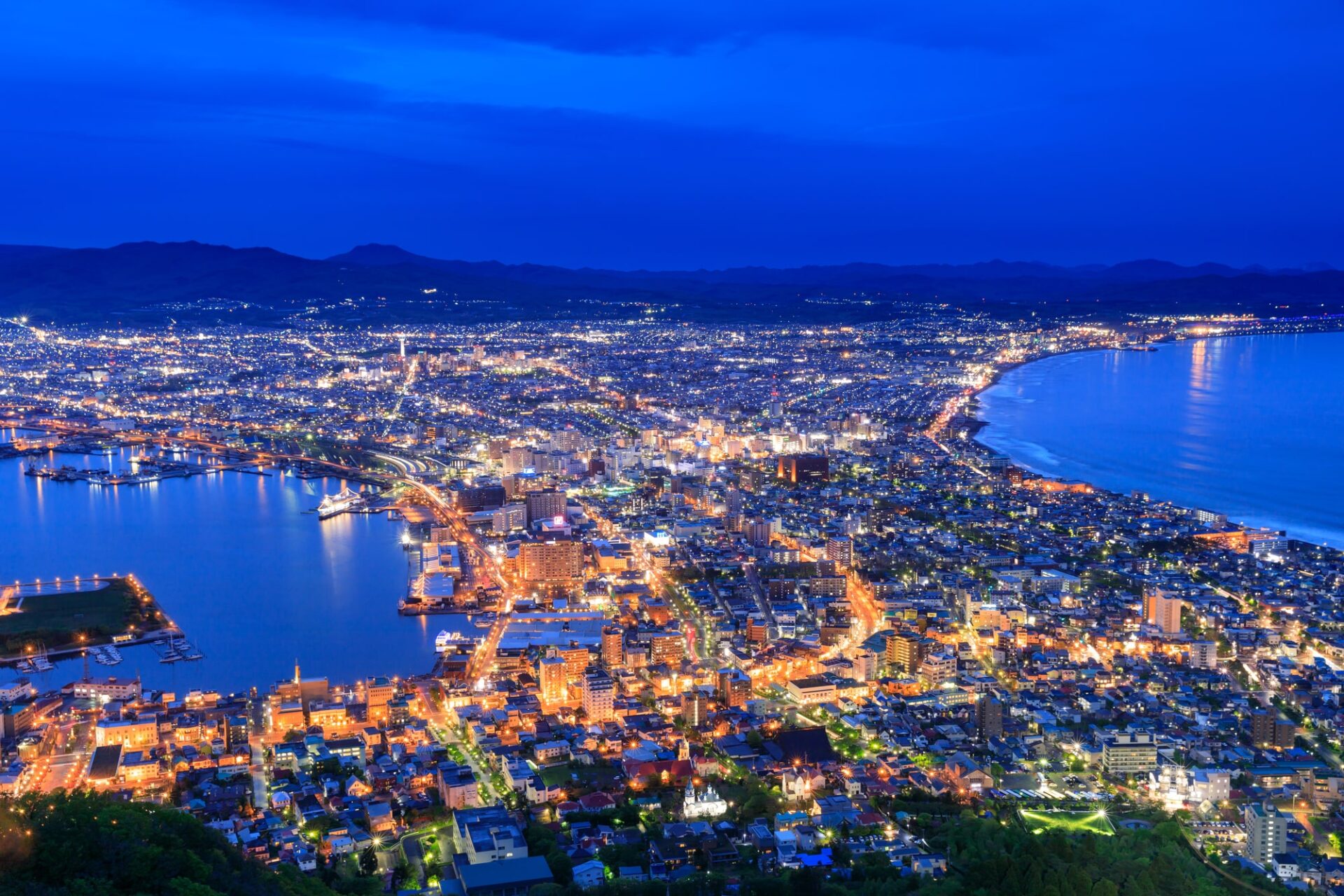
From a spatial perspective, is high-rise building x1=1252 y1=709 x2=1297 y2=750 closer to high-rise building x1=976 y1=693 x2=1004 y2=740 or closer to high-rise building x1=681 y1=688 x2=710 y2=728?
high-rise building x1=976 y1=693 x2=1004 y2=740

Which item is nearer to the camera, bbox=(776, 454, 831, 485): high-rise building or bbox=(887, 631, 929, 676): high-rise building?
bbox=(887, 631, 929, 676): high-rise building

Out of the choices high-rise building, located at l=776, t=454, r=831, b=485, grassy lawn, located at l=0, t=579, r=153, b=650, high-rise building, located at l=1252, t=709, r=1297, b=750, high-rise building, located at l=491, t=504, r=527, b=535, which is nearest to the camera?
high-rise building, located at l=1252, t=709, r=1297, b=750

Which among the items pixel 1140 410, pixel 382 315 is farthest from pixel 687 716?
Answer: pixel 382 315

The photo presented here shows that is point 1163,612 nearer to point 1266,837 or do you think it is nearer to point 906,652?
point 906,652

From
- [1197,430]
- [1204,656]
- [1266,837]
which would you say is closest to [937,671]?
[1204,656]

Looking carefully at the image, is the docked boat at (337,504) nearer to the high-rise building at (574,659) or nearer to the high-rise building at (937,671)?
the high-rise building at (574,659)

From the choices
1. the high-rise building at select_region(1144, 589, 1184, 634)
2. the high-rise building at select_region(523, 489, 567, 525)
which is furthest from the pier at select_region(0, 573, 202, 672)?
the high-rise building at select_region(1144, 589, 1184, 634)
